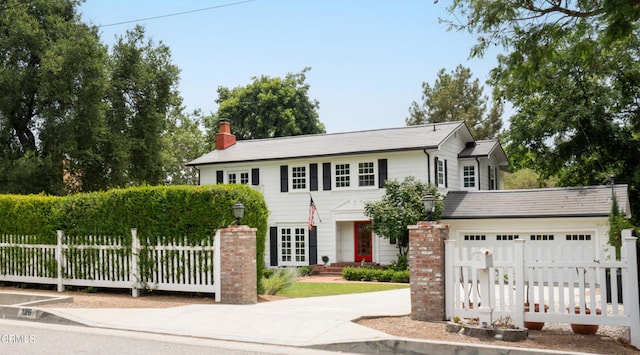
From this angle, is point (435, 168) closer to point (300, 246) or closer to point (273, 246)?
point (300, 246)

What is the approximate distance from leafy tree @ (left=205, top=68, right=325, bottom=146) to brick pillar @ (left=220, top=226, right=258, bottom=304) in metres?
33.9

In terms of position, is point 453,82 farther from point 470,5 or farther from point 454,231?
point 470,5

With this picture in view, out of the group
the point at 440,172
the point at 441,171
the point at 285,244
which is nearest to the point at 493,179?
the point at 441,171

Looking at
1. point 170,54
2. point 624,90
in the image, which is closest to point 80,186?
point 170,54

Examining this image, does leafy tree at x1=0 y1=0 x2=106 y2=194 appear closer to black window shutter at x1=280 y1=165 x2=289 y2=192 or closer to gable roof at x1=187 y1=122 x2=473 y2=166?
gable roof at x1=187 y1=122 x2=473 y2=166

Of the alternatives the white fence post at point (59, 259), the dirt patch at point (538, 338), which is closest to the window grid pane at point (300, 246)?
the white fence post at point (59, 259)

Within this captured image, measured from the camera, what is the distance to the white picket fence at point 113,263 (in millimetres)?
12922

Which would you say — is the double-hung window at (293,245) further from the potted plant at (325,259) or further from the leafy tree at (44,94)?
the leafy tree at (44,94)

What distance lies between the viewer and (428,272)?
9.84 meters

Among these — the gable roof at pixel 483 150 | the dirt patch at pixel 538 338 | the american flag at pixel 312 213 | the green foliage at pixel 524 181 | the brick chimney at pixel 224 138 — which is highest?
the brick chimney at pixel 224 138

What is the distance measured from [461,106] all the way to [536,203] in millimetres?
29847

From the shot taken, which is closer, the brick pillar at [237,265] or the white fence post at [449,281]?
the white fence post at [449,281]

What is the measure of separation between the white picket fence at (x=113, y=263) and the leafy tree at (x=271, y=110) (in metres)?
31.6

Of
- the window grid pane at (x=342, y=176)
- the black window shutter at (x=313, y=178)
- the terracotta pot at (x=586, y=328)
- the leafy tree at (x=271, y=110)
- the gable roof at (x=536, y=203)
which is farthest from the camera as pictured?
the leafy tree at (x=271, y=110)
